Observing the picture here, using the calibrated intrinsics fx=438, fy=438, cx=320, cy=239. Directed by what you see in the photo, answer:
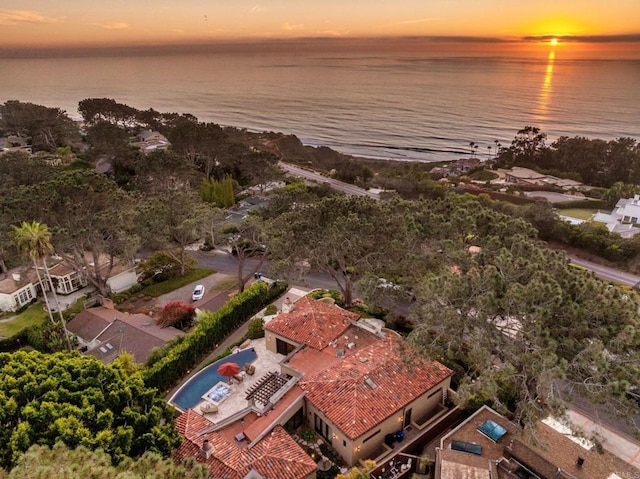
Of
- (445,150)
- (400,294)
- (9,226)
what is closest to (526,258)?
(400,294)

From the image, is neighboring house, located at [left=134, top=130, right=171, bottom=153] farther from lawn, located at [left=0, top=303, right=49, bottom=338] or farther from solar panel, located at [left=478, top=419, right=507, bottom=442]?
solar panel, located at [left=478, top=419, right=507, bottom=442]

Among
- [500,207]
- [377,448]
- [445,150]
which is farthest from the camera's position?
[445,150]

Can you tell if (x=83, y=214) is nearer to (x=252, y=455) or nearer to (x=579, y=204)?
(x=252, y=455)

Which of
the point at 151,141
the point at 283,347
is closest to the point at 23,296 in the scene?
the point at 283,347

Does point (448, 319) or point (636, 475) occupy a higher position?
point (448, 319)

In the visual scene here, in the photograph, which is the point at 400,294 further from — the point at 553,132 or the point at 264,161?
the point at 553,132

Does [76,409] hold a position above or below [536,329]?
below

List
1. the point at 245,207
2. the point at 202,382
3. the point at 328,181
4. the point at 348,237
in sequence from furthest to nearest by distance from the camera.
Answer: the point at 328,181, the point at 245,207, the point at 348,237, the point at 202,382
